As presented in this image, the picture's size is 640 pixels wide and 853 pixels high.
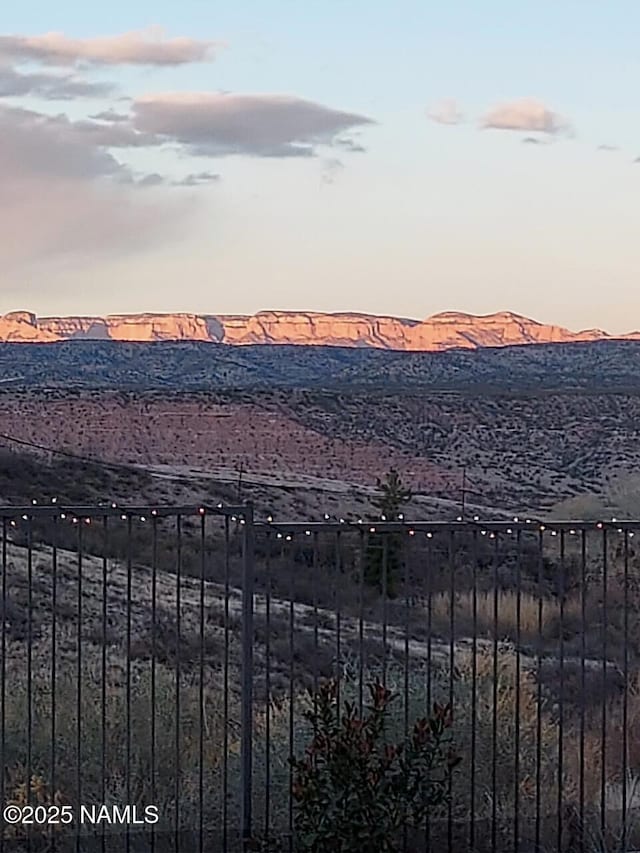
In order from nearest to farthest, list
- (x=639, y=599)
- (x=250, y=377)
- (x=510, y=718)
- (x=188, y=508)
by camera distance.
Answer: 1. (x=188, y=508)
2. (x=510, y=718)
3. (x=639, y=599)
4. (x=250, y=377)

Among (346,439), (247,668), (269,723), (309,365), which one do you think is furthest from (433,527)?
(309,365)

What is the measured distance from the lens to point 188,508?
825cm

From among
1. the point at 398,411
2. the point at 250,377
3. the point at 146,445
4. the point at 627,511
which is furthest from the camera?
the point at 250,377

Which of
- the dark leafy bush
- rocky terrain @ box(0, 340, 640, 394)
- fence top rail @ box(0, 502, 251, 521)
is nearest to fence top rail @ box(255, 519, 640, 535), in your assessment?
fence top rail @ box(0, 502, 251, 521)

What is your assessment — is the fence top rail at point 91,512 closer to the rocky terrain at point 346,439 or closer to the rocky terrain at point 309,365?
the rocky terrain at point 346,439

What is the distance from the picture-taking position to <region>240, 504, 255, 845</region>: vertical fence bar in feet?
27.3

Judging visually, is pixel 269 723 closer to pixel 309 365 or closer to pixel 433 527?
pixel 433 527

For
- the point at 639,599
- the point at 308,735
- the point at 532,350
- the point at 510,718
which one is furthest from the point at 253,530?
the point at 532,350

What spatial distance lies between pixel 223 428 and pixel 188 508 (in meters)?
58.3

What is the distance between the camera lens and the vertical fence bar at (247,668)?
8336 millimetres

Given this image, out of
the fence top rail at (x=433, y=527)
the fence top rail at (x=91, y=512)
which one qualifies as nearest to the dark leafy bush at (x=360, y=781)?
the fence top rail at (x=433, y=527)

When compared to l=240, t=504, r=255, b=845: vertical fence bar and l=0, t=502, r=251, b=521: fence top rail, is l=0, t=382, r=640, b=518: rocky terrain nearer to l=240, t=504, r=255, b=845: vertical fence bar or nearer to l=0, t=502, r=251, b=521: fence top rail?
l=240, t=504, r=255, b=845: vertical fence bar

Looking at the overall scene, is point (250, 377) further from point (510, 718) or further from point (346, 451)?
point (510, 718)

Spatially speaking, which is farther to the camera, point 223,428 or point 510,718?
point 223,428
